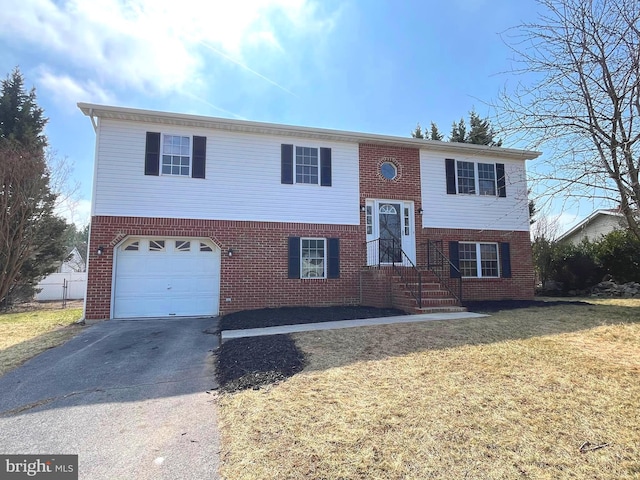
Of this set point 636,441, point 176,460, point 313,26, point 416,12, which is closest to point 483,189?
point 416,12

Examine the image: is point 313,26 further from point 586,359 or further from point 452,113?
point 586,359

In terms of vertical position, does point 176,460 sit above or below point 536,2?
below

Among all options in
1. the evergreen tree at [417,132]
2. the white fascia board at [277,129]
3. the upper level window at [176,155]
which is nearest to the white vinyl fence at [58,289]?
the upper level window at [176,155]

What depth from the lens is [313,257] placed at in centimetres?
1048

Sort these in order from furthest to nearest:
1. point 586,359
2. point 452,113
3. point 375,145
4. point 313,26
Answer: point 375,145, point 313,26, point 452,113, point 586,359

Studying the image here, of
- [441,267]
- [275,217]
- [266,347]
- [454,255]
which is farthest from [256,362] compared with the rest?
[454,255]

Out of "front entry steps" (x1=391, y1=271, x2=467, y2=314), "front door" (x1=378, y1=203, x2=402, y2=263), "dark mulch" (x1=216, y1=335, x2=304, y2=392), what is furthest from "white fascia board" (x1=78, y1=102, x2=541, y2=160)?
"dark mulch" (x1=216, y1=335, x2=304, y2=392)

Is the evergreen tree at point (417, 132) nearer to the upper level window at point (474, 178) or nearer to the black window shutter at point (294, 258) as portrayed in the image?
the upper level window at point (474, 178)

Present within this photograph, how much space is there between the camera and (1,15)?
7.58 metres

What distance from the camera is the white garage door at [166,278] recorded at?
9.16 meters

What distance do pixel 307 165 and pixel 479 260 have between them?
6.59 m

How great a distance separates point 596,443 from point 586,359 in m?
2.35

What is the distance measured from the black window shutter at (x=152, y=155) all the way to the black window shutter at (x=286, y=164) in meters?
3.33

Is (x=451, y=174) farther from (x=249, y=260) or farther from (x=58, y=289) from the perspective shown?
(x=58, y=289)
